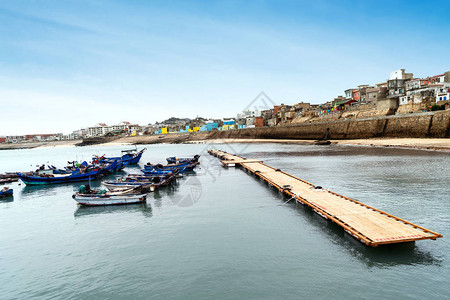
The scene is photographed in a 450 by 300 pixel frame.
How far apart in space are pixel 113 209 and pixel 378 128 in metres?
62.1

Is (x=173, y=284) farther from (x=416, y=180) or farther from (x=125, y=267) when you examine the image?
(x=416, y=180)

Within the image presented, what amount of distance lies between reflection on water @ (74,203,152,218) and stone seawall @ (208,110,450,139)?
53.0 meters

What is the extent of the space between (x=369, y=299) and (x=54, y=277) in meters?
12.1

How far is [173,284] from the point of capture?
10320 millimetres

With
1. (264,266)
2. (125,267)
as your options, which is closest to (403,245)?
(264,266)

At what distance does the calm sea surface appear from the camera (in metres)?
9.78

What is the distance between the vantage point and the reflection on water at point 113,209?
67.7 feet

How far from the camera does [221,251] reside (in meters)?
12.8

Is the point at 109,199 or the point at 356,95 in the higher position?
the point at 356,95

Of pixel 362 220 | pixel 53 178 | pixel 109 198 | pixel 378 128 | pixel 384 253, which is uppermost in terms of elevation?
pixel 378 128

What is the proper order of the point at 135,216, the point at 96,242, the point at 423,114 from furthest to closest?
1. the point at 423,114
2. the point at 135,216
3. the point at 96,242

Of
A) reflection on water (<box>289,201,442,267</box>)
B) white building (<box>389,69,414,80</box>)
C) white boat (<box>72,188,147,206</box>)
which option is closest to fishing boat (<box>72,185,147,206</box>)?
white boat (<box>72,188,147,206</box>)

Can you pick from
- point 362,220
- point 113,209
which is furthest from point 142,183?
point 362,220

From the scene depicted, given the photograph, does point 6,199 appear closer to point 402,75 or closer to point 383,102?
point 383,102
